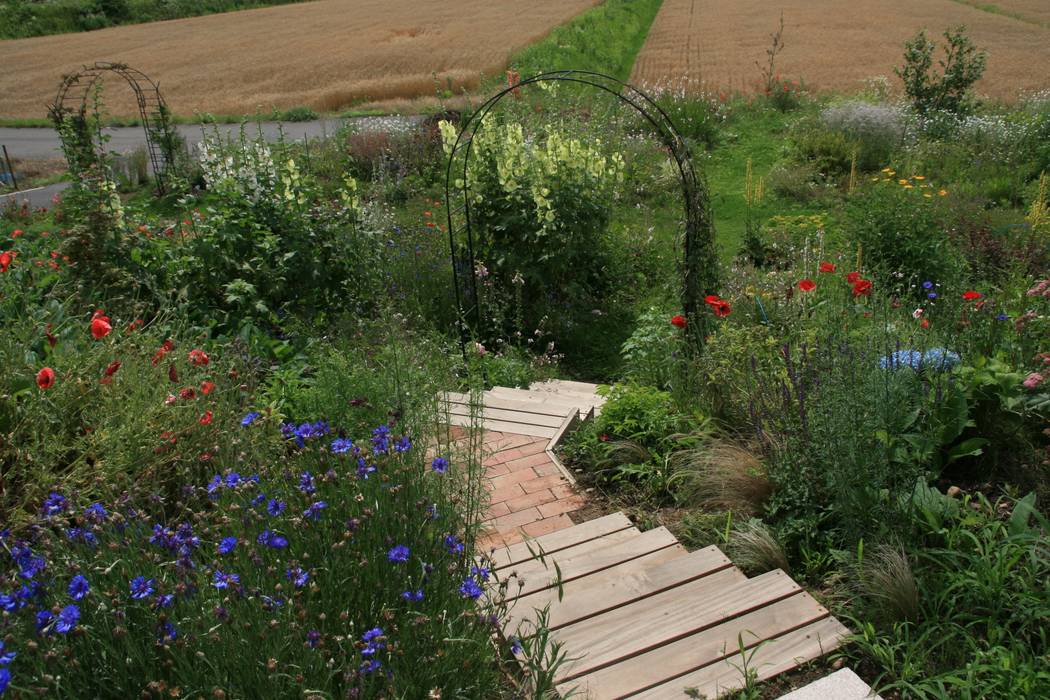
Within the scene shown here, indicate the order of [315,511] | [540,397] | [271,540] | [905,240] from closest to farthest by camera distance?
[271,540], [315,511], [540,397], [905,240]

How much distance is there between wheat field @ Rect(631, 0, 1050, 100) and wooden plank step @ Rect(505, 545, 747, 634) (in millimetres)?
13948

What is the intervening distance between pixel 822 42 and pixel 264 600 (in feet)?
86.8

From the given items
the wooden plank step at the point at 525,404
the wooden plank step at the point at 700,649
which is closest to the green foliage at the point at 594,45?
the wooden plank step at the point at 525,404

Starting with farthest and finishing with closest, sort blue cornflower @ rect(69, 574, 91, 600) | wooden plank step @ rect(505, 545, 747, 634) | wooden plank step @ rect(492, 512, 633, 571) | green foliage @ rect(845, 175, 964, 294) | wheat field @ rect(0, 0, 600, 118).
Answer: wheat field @ rect(0, 0, 600, 118) → green foliage @ rect(845, 175, 964, 294) → wooden plank step @ rect(492, 512, 633, 571) → wooden plank step @ rect(505, 545, 747, 634) → blue cornflower @ rect(69, 574, 91, 600)

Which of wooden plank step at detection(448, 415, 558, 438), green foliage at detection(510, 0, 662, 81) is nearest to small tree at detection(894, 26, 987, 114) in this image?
green foliage at detection(510, 0, 662, 81)

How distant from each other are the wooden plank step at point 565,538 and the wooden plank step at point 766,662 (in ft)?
2.89

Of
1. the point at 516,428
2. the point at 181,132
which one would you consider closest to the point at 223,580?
the point at 516,428

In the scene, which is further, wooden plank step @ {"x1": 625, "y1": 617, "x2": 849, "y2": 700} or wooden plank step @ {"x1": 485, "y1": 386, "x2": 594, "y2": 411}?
wooden plank step @ {"x1": 485, "y1": 386, "x2": 594, "y2": 411}

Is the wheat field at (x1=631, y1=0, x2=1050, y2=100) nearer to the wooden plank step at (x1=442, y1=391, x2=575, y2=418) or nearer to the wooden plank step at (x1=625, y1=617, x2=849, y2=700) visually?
the wooden plank step at (x1=442, y1=391, x2=575, y2=418)

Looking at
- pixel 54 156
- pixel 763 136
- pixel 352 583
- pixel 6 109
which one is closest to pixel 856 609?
pixel 352 583

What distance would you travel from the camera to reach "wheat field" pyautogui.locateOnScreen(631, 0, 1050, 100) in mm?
18641

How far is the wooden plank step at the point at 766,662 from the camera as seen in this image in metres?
2.51

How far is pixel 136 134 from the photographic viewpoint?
18.7 metres

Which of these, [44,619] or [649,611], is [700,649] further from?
[44,619]
